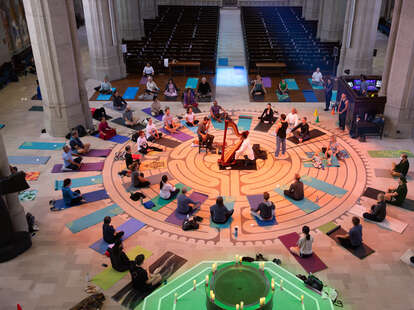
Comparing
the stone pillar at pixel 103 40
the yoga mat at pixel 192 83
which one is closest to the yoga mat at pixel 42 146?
the stone pillar at pixel 103 40

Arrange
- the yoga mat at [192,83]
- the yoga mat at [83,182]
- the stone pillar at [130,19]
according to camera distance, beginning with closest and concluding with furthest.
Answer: the yoga mat at [83,182] → the yoga mat at [192,83] → the stone pillar at [130,19]

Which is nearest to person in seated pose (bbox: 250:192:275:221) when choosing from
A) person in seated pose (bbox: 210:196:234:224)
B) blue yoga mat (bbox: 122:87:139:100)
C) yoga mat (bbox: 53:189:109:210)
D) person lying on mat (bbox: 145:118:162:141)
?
person in seated pose (bbox: 210:196:234:224)

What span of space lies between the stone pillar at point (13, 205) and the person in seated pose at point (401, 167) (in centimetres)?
1098

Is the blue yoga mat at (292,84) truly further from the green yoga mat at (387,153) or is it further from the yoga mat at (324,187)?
the yoga mat at (324,187)

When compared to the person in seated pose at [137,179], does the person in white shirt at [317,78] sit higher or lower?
higher

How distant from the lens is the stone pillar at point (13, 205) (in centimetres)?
1032

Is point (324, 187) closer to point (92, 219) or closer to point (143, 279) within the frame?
point (143, 279)

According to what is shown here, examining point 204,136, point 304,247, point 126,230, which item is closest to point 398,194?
point 304,247

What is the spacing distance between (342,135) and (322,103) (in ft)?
12.4

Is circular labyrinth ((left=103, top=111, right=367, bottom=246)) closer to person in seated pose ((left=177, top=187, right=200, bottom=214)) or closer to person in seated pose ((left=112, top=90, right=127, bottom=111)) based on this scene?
person in seated pose ((left=177, top=187, right=200, bottom=214))

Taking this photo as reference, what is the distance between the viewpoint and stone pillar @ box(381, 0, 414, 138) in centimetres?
1517

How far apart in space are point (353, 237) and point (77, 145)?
9864 mm

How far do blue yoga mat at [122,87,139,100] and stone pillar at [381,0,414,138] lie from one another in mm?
11525

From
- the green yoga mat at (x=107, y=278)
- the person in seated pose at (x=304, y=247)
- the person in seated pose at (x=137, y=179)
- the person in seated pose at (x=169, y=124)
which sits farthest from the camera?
the person in seated pose at (x=169, y=124)
